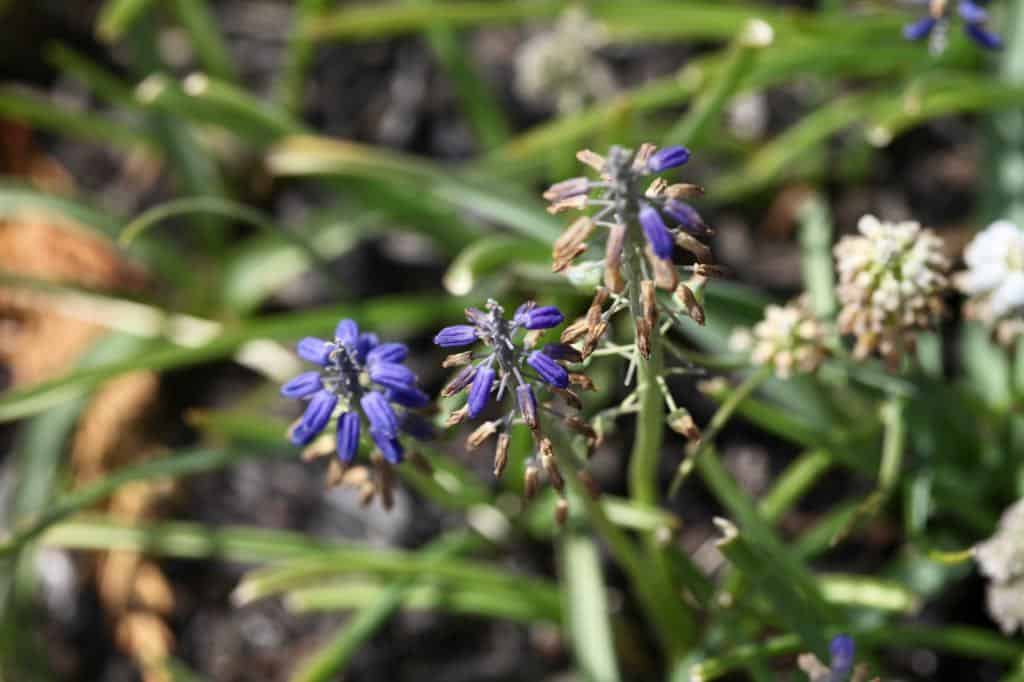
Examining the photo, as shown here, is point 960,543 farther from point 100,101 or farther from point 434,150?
point 100,101

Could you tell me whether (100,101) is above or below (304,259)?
above

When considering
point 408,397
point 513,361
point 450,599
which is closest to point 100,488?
point 450,599

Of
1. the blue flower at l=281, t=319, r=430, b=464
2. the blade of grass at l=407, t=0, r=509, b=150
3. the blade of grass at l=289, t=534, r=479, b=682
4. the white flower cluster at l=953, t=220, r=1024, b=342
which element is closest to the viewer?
the blue flower at l=281, t=319, r=430, b=464

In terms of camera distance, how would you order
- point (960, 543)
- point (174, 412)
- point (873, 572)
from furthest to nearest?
point (174, 412) < point (873, 572) < point (960, 543)

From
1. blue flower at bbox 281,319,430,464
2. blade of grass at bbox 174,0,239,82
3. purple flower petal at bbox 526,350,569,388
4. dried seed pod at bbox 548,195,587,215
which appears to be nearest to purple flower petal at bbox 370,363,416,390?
blue flower at bbox 281,319,430,464

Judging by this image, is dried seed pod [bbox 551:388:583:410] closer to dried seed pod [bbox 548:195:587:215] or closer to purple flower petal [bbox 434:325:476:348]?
purple flower petal [bbox 434:325:476:348]

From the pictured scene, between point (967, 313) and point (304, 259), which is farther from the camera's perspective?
point (304, 259)

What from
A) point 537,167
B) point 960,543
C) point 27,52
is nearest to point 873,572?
point 960,543
